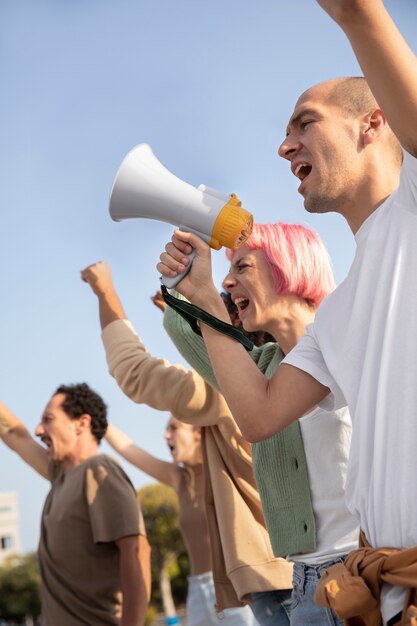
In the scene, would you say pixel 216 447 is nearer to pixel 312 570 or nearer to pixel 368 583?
pixel 312 570

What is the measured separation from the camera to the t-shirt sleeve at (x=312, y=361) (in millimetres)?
2463

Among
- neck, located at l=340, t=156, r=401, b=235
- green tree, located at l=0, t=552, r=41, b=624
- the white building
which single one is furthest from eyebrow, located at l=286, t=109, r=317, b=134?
the white building

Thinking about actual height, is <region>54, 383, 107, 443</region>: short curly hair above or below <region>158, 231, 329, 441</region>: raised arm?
above

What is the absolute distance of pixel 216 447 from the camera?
14.6 feet

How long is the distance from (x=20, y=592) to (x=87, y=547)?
8367 cm

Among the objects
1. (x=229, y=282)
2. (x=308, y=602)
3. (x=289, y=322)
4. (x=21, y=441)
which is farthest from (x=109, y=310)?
(x=21, y=441)

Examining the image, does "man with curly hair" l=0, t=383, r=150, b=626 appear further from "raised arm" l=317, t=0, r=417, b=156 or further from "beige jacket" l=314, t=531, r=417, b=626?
"raised arm" l=317, t=0, r=417, b=156

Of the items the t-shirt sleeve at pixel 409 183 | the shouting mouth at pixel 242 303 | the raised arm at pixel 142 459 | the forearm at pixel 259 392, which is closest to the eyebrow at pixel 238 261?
the shouting mouth at pixel 242 303

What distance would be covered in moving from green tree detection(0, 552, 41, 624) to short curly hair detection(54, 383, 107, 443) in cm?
7812

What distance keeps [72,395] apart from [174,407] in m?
2.32

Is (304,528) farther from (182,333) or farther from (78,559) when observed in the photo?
(78,559)

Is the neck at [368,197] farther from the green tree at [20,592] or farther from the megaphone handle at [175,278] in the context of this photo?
the green tree at [20,592]

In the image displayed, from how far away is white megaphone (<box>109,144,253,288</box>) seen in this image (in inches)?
104

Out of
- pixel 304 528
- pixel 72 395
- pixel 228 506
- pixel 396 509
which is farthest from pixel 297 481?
pixel 72 395
